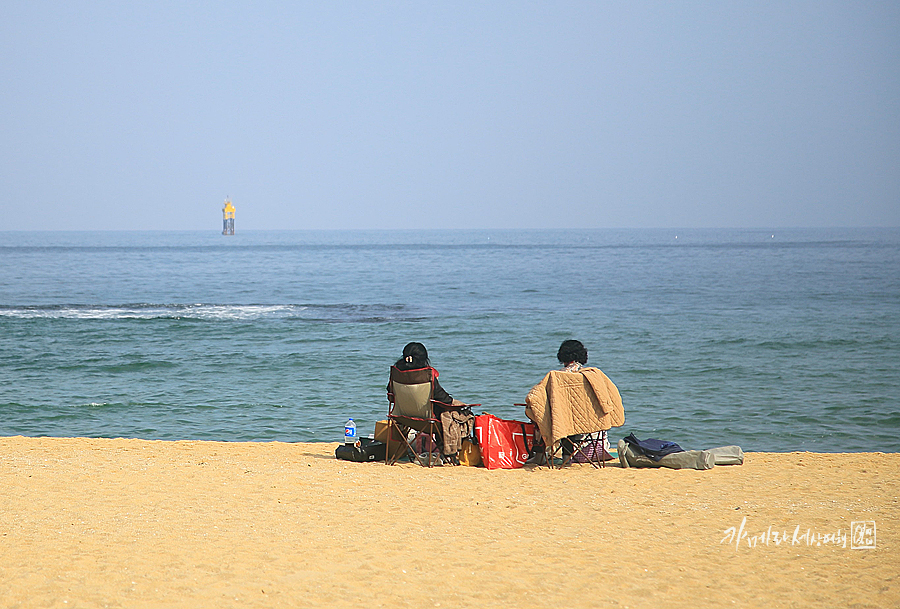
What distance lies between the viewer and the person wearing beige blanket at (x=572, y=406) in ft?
25.0

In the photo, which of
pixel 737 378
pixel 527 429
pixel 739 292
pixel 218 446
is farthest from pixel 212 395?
pixel 739 292

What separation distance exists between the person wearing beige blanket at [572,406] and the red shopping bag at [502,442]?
0.39 meters

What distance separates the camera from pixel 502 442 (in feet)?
26.1

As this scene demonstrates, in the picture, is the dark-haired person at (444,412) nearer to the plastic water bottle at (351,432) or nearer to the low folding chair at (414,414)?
the low folding chair at (414,414)

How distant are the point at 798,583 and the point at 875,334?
67.7 ft

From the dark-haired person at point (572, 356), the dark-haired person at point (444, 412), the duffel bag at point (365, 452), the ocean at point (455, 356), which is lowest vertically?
the ocean at point (455, 356)

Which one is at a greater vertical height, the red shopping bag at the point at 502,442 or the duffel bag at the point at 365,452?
the red shopping bag at the point at 502,442

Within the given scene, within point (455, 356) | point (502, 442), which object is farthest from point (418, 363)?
point (455, 356)

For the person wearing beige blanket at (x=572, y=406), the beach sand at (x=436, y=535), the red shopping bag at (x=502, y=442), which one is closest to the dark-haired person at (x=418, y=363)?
the red shopping bag at (x=502, y=442)

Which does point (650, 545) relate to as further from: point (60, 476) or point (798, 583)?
point (60, 476)

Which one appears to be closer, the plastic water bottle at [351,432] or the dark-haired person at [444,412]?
the dark-haired person at [444,412]

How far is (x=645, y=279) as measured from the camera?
48438 millimetres

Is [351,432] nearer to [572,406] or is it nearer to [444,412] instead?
[444,412]

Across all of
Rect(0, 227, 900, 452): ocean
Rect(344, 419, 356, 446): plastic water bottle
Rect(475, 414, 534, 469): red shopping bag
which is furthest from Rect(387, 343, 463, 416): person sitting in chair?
Rect(0, 227, 900, 452): ocean
